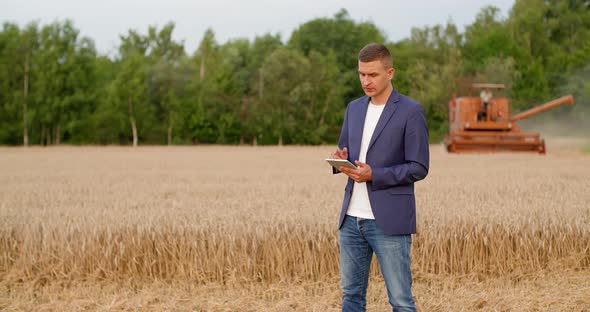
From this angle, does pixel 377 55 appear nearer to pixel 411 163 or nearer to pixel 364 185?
pixel 411 163

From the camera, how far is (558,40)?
64.5 meters

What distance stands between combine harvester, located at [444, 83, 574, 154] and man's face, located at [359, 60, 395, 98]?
70.9ft

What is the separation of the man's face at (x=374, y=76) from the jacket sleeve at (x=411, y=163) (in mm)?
262

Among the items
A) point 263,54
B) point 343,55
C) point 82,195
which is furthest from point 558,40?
point 82,195

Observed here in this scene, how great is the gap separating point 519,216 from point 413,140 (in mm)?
3861

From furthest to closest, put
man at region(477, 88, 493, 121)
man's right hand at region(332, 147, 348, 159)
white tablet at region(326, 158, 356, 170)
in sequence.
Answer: man at region(477, 88, 493, 121), man's right hand at region(332, 147, 348, 159), white tablet at region(326, 158, 356, 170)

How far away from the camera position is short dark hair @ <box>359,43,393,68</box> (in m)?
3.42

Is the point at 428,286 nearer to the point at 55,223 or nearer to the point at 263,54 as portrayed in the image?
the point at 55,223

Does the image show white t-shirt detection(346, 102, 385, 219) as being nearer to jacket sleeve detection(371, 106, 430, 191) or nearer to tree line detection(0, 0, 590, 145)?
jacket sleeve detection(371, 106, 430, 191)

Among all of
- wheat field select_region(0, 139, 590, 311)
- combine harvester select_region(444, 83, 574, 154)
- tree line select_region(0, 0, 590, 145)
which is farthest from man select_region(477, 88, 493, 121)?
tree line select_region(0, 0, 590, 145)

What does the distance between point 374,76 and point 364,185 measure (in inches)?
26.1

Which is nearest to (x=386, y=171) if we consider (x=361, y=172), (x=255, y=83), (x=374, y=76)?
(x=361, y=172)

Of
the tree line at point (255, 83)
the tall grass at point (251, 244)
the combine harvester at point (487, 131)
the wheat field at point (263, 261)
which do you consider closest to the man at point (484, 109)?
the combine harvester at point (487, 131)

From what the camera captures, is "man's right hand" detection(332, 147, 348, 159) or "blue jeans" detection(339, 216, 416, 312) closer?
"blue jeans" detection(339, 216, 416, 312)
